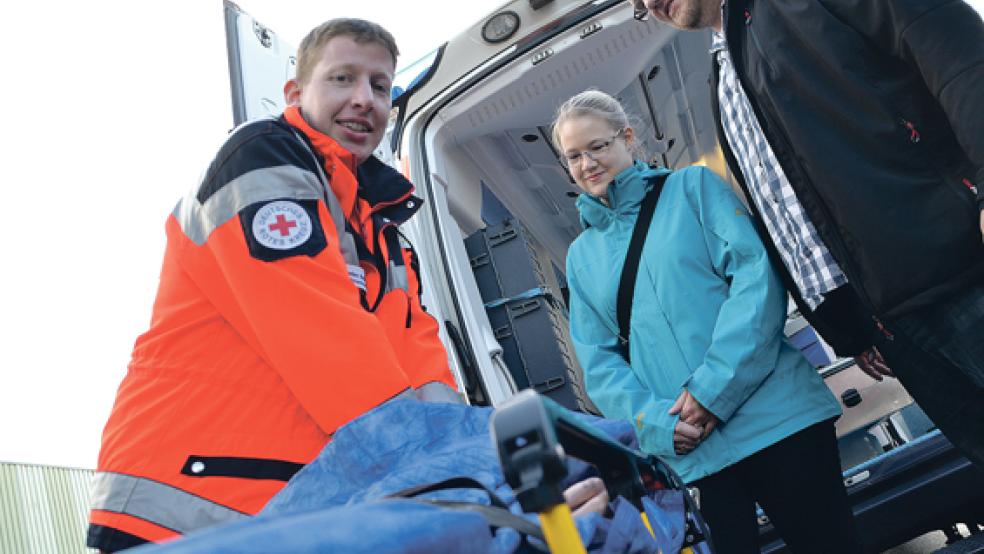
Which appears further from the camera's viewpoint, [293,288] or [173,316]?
[173,316]

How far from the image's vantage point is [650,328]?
2.08m

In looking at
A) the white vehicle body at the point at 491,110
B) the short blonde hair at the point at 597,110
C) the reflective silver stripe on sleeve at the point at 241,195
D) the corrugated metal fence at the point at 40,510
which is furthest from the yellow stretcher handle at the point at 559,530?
the corrugated metal fence at the point at 40,510

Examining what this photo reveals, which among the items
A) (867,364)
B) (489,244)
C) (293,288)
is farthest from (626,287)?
(489,244)

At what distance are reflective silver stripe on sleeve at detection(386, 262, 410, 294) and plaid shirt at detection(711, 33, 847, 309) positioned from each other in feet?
2.84

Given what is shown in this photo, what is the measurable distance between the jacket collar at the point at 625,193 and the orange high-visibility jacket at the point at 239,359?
0.99 m

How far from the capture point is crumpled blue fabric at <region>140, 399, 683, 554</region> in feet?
1.73

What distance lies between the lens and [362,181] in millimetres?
1851

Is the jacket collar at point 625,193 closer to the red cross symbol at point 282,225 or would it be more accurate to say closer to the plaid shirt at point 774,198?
the plaid shirt at point 774,198

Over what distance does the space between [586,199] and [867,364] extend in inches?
34.0

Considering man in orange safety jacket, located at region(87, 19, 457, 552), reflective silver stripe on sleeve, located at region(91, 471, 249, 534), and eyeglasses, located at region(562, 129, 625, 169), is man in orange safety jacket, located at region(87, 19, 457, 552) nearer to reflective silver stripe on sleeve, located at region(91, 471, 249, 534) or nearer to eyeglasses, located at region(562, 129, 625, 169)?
reflective silver stripe on sleeve, located at region(91, 471, 249, 534)

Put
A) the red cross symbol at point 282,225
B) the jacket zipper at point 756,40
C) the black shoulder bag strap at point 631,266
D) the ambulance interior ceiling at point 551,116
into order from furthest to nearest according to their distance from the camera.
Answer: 1. the ambulance interior ceiling at point 551,116
2. the black shoulder bag strap at point 631,266
3. the jacket zipper at point 756,40
4. the red cross symbol at point 282,225

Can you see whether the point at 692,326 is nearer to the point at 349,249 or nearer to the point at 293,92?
the point at 349,249

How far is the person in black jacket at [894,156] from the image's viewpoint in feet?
4.53

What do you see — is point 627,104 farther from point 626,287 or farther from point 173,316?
point 173,316
